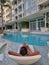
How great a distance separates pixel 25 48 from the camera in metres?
5.46

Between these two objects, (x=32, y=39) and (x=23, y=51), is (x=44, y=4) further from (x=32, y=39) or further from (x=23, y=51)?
(x=23, y=51)

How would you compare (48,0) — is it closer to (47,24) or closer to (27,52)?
(47,24)

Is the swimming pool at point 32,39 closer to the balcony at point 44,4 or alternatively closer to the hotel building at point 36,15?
the hotel building at point 36,15

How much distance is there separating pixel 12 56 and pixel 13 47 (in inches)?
87.7

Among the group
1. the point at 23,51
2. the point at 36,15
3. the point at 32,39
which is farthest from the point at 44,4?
the point at 23,51

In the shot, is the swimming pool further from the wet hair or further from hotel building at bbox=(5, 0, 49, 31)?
hotel building at bbox=(5, 0, 49, 31)

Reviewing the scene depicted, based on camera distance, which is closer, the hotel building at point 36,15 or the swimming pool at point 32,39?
the swimming pool at point 32,39

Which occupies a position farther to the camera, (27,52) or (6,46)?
(6,46)

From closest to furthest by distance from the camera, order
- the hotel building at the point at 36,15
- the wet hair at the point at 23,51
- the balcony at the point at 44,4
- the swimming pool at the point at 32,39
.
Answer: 1. the wet hair at the point at 23,51
2. the swimming pool at the point at 32,39
3. the hotel building at the point at 36,15
4. the balcony at the point at 44,4

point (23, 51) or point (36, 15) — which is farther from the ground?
point (36, 15)

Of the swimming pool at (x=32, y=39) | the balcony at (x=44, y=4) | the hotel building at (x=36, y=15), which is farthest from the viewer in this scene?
the balcony at (x=44, y=4)

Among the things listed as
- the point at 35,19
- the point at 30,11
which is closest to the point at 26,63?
the point at 35,19

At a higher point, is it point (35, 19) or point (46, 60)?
point (35, 19)

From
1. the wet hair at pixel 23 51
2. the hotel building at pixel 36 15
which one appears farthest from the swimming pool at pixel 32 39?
the hotel building at pixel 36 15
